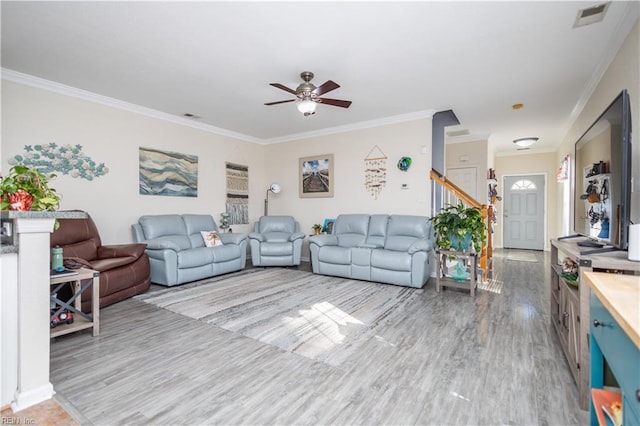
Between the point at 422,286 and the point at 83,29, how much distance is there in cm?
446

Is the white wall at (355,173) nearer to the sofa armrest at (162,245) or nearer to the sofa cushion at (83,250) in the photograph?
the sofa armrest at (162,245)

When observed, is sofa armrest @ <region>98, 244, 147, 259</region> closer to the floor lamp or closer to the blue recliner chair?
the blue recliner chair

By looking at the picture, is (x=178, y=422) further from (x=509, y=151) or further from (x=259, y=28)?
(x=509, y=151)

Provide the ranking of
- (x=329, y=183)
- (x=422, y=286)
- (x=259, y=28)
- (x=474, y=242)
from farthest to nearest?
(x=329, y=183)
(x=422, y=286)
(x=474, y=242)
(x=259, y=28)

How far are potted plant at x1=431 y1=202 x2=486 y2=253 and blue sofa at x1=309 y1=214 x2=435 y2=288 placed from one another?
0.82ft

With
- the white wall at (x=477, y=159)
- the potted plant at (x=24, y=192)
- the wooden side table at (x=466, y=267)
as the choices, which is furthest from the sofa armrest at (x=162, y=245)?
the white wall at (x=477, y=159)

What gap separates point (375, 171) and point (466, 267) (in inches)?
84.6

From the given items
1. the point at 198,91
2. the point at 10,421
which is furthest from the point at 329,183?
the point at 10,421

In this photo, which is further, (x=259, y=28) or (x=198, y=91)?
(x=198, y=91)

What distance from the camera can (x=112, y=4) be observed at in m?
2.24

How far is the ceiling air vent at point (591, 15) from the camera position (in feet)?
7.38

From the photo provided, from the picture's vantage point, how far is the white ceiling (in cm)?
232

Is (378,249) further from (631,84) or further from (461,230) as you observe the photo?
(631,84)

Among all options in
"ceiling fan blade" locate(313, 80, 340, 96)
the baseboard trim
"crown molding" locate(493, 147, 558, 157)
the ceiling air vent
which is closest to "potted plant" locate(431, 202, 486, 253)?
the ceiling air vent
